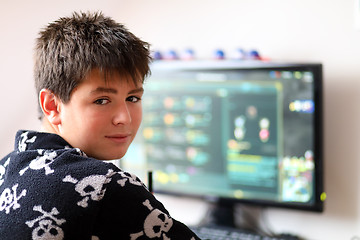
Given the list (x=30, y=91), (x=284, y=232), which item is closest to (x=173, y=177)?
(x=284, y=232)

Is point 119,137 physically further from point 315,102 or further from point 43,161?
point 315,102

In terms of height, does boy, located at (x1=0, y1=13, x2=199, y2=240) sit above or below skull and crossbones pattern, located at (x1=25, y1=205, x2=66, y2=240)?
above

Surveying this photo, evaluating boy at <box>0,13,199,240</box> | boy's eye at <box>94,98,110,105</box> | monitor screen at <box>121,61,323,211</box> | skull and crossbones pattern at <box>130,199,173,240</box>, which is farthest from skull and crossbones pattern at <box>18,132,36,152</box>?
monitor screen at <box>121,61,323,211</box>

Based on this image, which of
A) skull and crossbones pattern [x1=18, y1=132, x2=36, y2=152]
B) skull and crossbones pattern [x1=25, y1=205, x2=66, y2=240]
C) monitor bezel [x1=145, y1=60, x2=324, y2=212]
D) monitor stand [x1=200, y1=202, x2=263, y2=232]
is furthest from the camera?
monitor stand [x1=200, y1=202, x2=263, y2=232]

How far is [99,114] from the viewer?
937 millimetres

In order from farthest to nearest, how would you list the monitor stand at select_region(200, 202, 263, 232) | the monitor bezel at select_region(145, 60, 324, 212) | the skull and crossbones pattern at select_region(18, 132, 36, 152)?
the monitor stand at select_region(200, 202, 263, 232) → the monitor bezel at select_region(145, 60, 324, 212) → the skull and crossbones pattern at select_region(18, 132, 36, 152)

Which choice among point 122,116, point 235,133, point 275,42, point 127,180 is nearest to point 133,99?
point 122,116

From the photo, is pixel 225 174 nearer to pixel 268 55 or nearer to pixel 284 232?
pixel 284 232

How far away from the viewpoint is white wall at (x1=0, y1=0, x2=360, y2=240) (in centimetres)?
154

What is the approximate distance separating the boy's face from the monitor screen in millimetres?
671

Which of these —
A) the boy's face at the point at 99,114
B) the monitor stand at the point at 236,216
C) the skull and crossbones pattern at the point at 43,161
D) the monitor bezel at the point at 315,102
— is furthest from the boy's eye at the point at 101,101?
the monitor stand at the point at 236,216

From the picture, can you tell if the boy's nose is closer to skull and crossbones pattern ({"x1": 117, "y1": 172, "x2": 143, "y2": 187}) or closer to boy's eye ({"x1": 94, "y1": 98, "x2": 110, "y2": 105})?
boy's eye ({"x1": 94, "y1": 98, "x2": 110, "y2": 105})

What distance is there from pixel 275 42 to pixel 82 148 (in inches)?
35.4

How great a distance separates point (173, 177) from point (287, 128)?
1.51 feet
